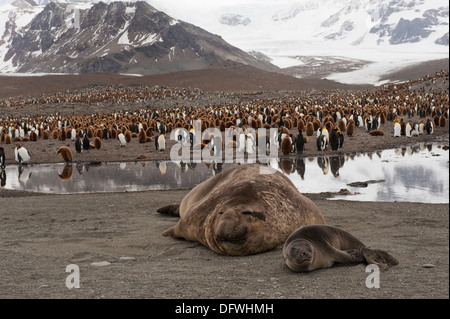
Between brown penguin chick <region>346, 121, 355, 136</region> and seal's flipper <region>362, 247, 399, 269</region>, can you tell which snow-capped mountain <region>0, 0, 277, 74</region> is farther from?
seal's flipper <region>362, 247, 399, 269</region>

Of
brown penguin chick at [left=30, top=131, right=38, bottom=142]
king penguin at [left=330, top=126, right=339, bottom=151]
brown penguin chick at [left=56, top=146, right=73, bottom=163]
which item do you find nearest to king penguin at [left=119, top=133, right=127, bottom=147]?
brown penguin chick at [left=56, top=146, right=73, bottom=163]

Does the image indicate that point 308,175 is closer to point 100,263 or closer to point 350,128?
point 100,263

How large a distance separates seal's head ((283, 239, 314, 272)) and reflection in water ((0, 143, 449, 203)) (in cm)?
591

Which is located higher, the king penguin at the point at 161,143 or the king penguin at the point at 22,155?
the king penguin at the point at 161,143

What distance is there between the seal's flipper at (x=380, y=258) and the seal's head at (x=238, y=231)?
109 cm

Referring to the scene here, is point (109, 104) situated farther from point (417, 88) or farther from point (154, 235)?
point (154, 235)

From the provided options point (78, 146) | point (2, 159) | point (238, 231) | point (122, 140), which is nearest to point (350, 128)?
point (122, 140)

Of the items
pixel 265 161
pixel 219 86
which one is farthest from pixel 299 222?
pixel 219 86

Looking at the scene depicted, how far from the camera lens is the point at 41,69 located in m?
155

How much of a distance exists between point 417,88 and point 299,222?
52181 millimetres

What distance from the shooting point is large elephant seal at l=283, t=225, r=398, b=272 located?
13.3ft

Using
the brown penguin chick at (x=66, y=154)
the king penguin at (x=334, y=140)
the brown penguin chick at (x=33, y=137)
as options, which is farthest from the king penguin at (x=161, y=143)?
the brown penguin chick at (x=33, y=137)

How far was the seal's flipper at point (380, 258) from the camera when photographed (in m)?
4.01

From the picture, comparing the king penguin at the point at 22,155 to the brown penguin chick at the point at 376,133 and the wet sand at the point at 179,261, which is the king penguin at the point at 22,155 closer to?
the wet sand at the point at 179,261
